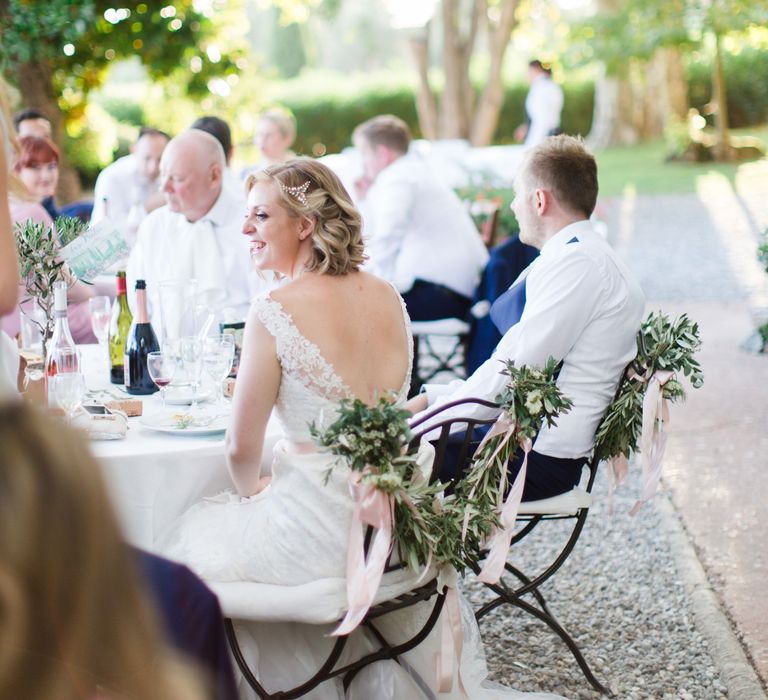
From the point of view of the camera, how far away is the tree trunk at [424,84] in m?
19.0

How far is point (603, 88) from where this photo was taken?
26.8 m

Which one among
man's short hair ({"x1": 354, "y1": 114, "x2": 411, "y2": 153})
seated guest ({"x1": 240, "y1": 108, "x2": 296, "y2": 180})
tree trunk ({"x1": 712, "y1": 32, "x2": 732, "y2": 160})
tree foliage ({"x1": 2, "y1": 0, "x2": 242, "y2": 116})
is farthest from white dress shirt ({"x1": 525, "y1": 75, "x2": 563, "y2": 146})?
tree trunk ({"x1": 712, "y1": 32, "x2": 732, "y2": 160})

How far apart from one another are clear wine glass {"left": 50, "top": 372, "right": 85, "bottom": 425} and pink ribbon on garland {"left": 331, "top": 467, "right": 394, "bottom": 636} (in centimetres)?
76

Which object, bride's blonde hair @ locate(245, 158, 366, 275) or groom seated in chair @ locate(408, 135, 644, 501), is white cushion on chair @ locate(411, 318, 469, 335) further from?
bride's blonde hair @ locate(245, 158, 366, 275)

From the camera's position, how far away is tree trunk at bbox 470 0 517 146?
1841cm

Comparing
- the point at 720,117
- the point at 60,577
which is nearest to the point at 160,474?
the point at 60,577

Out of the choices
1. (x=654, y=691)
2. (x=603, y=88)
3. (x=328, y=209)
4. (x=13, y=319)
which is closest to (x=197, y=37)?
(x=13, y=319)

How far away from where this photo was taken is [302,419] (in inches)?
102

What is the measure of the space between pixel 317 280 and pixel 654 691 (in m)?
1.59

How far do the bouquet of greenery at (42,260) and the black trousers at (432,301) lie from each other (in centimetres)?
293

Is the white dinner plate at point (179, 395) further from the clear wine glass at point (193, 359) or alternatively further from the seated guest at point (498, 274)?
the seated guest at point (498, 274)

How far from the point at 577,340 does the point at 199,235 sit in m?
1.97

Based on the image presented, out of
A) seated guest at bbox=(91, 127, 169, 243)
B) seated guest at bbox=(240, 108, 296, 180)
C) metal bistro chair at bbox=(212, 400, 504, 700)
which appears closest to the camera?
metal bistro chair at bbox=(212, 400, 504, 700)

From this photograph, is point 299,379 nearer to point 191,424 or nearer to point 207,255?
point 191,424
